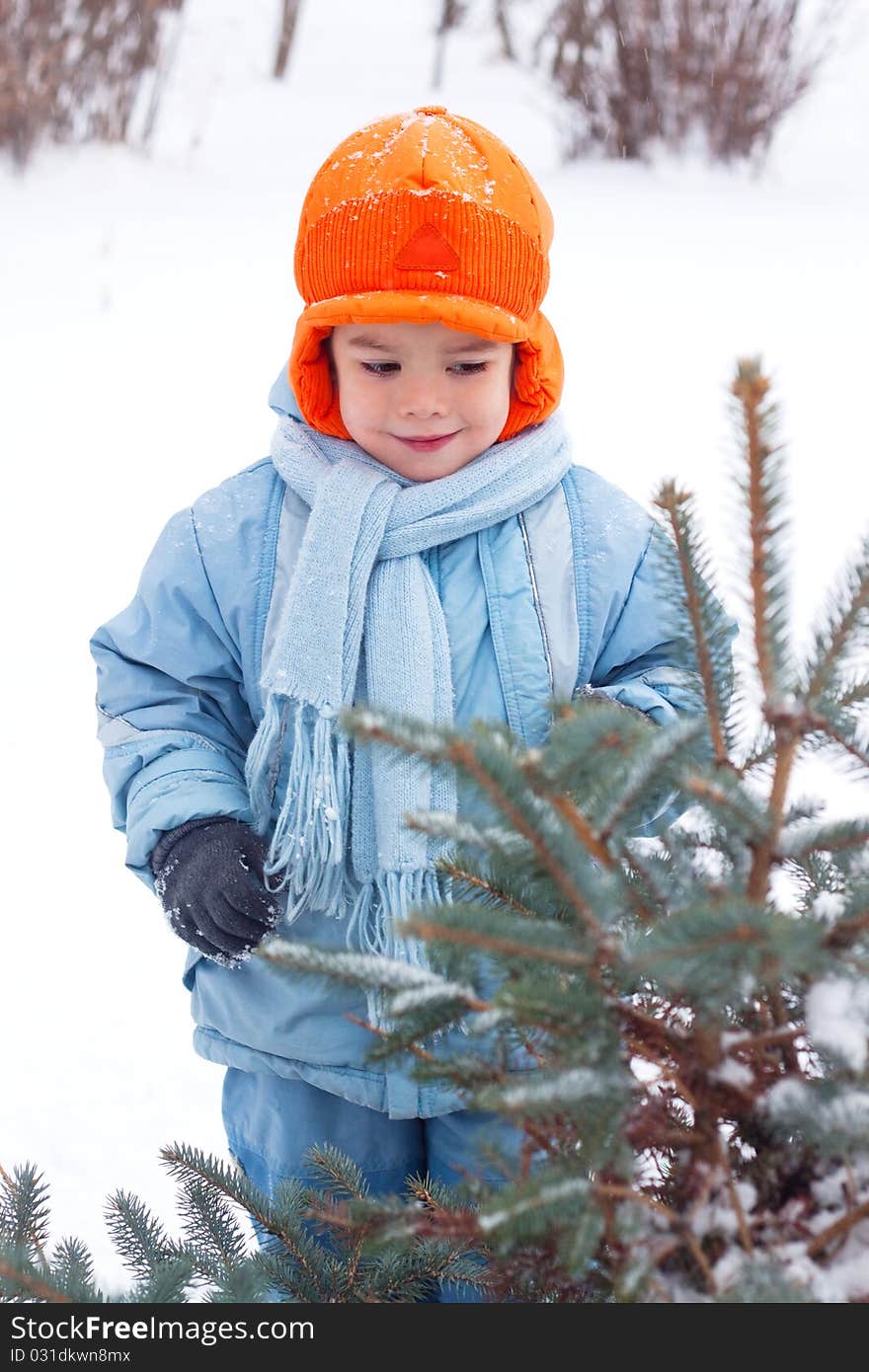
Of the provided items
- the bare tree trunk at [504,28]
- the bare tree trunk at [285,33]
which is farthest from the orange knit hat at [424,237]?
the bare tree trunk at [285,33]

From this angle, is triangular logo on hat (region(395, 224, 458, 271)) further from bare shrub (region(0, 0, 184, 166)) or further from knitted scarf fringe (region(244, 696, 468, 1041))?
bare shrub (region(0, 0, 184, 166))

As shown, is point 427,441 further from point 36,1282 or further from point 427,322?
point 36,1282

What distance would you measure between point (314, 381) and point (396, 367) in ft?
0.44

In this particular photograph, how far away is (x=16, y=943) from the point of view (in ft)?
8.73

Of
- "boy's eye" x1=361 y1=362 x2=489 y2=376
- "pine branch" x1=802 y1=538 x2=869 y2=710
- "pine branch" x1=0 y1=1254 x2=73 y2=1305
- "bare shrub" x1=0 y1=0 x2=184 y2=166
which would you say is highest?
"bare shrub" x1=0 y1=0 x2=184 y2=166

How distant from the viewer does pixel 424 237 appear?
51.8 inches

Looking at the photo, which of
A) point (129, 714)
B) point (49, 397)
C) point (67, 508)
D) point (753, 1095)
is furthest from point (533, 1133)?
point (49, 397)

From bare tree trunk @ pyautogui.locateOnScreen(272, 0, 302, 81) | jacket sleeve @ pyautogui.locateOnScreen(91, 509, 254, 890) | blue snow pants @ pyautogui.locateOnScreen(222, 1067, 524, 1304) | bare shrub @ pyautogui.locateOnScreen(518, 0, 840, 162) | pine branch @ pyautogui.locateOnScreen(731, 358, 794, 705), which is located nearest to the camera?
pine branch @ pyautogui.locateOnScreen(731, 358, 794, 705)

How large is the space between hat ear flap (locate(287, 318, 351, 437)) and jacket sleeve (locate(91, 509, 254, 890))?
0.17 m

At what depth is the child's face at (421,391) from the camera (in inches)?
53.5

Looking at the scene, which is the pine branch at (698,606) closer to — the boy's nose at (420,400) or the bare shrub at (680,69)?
the boy's nose at (420,400)

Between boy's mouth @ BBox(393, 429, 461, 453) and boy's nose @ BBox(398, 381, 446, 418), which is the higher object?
boy's nose @ BBox(398, 381, 446, 418)

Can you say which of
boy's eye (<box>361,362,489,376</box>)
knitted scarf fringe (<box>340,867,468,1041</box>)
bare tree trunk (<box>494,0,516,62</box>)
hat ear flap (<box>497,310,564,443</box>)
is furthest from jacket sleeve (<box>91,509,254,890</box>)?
bare tree trunk (<box>494,0,516,62</box>)

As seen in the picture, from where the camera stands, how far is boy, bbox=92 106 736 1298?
1335 millimetres
